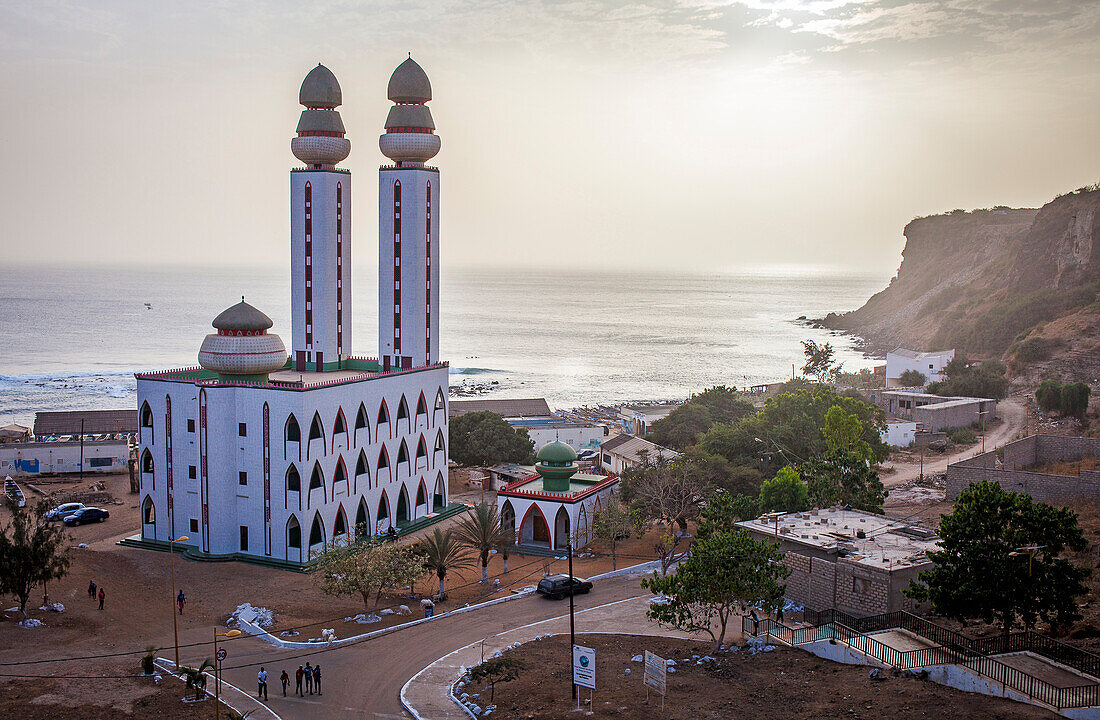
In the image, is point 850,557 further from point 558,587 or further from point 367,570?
point 367,570

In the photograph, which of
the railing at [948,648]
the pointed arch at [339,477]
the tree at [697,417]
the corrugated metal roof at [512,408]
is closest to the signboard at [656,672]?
the railing at [948,648]

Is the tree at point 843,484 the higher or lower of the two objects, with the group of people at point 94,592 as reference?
higher

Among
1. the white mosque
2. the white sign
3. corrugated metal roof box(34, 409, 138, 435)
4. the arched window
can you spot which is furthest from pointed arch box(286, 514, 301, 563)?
corrugated metal roof box(34, 409, 138, 435)

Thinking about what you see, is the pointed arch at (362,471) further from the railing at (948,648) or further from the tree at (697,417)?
the tree at (697,417)

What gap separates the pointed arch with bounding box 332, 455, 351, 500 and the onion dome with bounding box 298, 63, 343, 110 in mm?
19028

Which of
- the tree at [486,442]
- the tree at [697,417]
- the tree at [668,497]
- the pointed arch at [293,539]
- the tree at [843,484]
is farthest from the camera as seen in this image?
the tree at [697,417]

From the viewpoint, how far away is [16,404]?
104188 millimetres

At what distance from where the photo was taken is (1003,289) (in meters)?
126

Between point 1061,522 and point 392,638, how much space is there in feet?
68.1

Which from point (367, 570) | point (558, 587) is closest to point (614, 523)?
point (558, 587)

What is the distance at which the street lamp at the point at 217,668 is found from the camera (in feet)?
80.1

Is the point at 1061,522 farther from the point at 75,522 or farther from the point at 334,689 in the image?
the point at 75,522

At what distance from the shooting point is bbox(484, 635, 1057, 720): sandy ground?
23.4 m

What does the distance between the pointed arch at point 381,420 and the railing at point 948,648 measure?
19.9m
